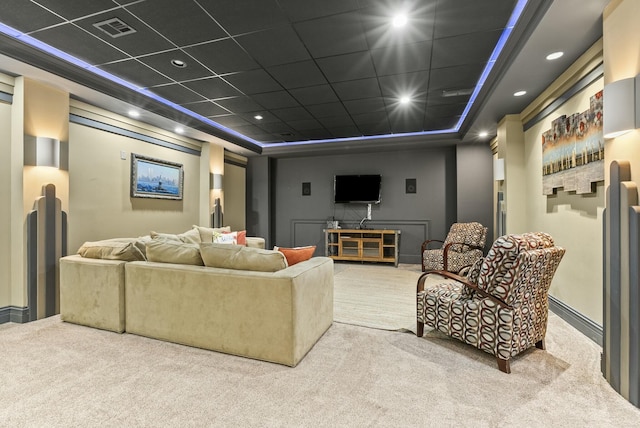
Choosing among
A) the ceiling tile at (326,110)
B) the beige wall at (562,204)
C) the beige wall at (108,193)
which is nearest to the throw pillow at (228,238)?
the beige wall at (108,193)

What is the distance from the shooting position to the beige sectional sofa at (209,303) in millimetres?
2232

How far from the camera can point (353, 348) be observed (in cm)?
251

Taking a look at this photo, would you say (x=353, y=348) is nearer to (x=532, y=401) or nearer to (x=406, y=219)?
(x=532, y=401)

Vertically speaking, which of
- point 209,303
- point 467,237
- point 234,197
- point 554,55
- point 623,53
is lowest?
point 209,303

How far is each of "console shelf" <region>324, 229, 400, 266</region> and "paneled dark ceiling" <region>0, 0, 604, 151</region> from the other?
2.68m

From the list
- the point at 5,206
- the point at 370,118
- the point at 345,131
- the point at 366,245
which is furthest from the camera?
the point at 366,245

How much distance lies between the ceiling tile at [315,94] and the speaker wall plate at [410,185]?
128 inches

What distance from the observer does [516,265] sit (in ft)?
6.81

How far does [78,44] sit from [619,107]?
4392 millimetres

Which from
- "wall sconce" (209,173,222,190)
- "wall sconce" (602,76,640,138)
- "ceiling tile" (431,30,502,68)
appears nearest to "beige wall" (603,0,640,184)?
"wall sconce" (602,76,640,138)

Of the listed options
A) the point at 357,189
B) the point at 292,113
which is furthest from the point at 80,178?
the point at 357,189

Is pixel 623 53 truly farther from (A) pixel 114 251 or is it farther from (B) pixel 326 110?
(A) pixel 114 251

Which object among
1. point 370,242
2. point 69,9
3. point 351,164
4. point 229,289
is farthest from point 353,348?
point 351,164

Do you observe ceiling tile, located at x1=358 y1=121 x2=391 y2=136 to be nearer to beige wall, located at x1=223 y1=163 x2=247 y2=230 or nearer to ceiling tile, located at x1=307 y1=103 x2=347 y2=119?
ceiling tile, located at x1=307 y1=103 x2=347 y2=119
